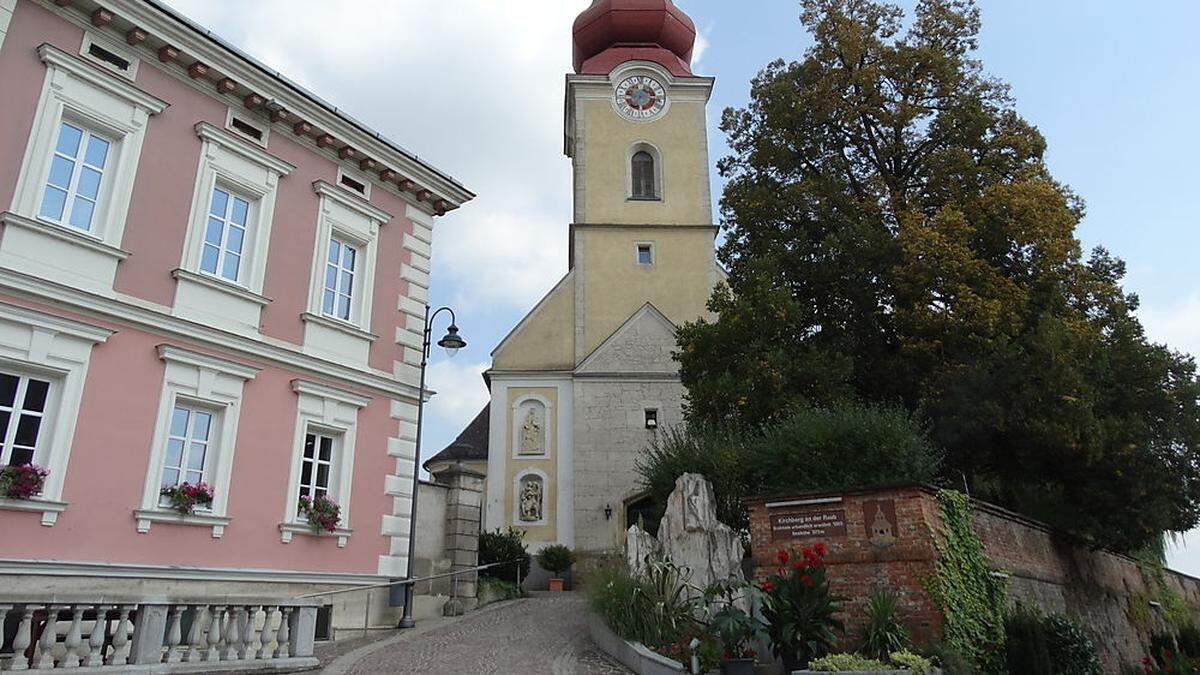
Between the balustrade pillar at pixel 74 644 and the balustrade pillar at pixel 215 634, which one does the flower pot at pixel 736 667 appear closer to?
the balustrade pillar at pixel 215 634

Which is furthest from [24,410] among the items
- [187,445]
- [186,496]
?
[186,496]

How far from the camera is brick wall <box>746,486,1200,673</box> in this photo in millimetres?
10453

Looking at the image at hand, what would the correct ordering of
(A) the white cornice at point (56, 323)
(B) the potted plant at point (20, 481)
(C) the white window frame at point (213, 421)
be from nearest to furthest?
(B) the potted plant at point (20, 481)
(A) the white cornice at point (56, 323)
(C) the white window frame at point (213, 421)

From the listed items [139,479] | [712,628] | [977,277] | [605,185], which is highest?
[605,185]

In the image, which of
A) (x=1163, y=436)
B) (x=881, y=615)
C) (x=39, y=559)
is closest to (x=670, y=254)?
(x=1163, y=436)

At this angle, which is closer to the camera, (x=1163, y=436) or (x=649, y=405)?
(x=1163, y=436)

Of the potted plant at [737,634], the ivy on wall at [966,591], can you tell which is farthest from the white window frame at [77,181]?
the ivy on wall at [966,591]

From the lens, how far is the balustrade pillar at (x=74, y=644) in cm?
736

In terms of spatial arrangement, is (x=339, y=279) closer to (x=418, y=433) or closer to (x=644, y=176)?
(x=418, y=433)

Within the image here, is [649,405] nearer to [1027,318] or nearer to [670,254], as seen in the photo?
[670,254]

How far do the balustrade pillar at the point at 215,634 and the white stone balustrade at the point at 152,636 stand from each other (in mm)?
10

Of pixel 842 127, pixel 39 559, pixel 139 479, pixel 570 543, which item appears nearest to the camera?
pixel 39 559

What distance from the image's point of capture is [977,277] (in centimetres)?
1549

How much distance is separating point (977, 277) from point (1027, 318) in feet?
4.09
